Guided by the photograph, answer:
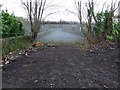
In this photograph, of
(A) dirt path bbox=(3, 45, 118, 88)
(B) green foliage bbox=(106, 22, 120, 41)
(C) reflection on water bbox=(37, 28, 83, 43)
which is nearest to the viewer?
(A) dirt path bbox=(3, 45, 118, 88)

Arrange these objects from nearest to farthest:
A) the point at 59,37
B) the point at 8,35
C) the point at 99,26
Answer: the point at 8,35 → the point at 99,26 → the point at 59,37

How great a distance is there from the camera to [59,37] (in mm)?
9969

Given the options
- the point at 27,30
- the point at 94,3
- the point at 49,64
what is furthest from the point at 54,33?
the point at 49,64

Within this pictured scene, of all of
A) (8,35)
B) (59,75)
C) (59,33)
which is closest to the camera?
(59,75)

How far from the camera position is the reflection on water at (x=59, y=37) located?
948 cm

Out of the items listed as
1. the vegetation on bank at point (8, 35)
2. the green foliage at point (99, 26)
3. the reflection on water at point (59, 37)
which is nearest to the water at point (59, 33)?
the reflection on water at point (59, 37)

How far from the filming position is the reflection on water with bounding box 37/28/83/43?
9478mm

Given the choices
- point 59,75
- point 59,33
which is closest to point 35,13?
point 59,33

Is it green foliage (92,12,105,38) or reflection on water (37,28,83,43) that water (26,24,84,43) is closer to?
reflection on water (37,28,83,43)

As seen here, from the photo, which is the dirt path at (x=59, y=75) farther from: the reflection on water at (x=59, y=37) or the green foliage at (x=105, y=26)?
the reflection on water at (x=59, y=37)

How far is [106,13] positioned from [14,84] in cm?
631

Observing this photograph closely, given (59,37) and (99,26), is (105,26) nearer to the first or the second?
(99,26)

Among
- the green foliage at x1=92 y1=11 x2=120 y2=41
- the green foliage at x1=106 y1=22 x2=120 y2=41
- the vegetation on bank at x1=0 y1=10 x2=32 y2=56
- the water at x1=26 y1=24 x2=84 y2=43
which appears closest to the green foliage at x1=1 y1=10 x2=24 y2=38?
the vegetation on bank at x1=0 y1=10 x2=32 y2=56

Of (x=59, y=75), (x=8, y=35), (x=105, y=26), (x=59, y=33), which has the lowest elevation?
(x=59, y=75)
